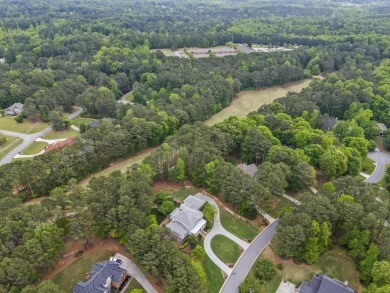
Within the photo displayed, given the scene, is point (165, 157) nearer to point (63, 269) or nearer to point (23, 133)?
point (63, 269)

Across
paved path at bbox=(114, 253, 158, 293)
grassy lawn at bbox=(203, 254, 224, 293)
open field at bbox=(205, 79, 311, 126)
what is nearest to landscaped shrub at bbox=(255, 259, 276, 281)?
grassy lawn at bbox=(203, 254, 224, 293)

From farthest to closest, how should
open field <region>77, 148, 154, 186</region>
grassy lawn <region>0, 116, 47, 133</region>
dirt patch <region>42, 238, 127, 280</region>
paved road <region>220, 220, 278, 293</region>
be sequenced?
grassy lawn <region>0, 116, 47, 133</region>
open field <region>77, 148, 154, 186</region>
dirt patch <region>42, 238, 127, 280</region>
paved road <region>220, 220, 278, 293</region>

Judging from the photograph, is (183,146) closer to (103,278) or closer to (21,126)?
(103,278)

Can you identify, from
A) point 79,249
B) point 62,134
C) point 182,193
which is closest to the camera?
point 79,249

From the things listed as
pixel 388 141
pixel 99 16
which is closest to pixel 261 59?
pixel 388 141

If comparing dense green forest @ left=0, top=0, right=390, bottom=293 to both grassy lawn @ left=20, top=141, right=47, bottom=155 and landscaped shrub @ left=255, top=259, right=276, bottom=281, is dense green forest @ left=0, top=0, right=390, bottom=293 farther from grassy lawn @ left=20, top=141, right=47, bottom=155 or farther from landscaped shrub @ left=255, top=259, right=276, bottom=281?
grassy lawn @ left=20, top=141, right=47, bottom=155

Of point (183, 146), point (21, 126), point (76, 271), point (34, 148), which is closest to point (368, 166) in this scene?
point (183, 146)
